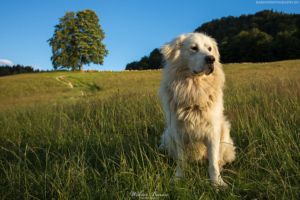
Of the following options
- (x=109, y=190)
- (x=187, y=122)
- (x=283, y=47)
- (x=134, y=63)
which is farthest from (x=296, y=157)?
(x=134, y=63)

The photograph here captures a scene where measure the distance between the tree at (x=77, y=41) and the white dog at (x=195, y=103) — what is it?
35.9 metres

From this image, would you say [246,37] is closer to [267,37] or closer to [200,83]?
[267,37]

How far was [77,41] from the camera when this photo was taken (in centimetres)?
3466

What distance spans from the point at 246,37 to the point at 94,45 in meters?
46.2

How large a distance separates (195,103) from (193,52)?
814 millimetres

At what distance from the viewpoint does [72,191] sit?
1787mm

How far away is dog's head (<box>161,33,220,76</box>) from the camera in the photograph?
247cm

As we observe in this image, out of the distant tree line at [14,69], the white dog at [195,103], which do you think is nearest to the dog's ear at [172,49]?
the white dog at [195,103]

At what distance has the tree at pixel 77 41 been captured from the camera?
113 ft

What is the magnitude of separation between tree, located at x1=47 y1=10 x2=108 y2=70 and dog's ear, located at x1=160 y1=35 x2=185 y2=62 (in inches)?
1406

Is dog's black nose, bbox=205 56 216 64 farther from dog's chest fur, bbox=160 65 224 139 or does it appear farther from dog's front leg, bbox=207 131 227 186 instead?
dog's front leg, bbox=207 131 227 186

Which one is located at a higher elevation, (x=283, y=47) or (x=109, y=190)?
(x=283, y=47)

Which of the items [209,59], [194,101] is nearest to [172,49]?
[209,59]

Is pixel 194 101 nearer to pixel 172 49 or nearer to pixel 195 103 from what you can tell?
pixel 195 103
